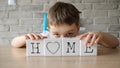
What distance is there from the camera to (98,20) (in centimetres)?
245

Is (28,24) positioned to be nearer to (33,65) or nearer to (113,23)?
(113,23)

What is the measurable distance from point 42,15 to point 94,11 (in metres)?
0.52

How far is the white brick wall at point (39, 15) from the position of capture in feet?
7.88

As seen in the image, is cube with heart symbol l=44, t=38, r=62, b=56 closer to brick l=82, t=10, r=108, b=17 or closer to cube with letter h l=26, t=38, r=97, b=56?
cube with letter h l=26, t=38, r=97, b=56

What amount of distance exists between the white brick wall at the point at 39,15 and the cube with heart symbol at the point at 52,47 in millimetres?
1579

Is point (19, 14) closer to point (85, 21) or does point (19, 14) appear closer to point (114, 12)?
point (85, 21)

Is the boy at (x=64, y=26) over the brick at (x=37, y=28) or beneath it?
over

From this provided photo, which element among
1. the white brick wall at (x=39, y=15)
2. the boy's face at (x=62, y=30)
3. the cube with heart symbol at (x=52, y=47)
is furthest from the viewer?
the white brick wall at (x=39, y=15)

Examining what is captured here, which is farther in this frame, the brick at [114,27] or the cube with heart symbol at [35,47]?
the brick at [114,27]

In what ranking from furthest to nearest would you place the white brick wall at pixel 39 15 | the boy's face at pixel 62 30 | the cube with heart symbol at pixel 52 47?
the white brick wall at pixel 39 15, the boy's face at pixel 62 30, the cube with heart symbol at pixel 52 47

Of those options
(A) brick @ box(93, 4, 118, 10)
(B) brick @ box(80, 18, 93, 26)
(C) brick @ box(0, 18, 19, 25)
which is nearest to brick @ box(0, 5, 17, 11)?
(C) brick @ box(0, 18, 19, 25)

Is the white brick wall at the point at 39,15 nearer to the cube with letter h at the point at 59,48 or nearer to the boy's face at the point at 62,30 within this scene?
the boy's face at the point at 62,30

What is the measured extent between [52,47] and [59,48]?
0.02 metres

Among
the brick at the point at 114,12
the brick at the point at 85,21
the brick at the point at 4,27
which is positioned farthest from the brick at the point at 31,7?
the brick at the point at 114,12
